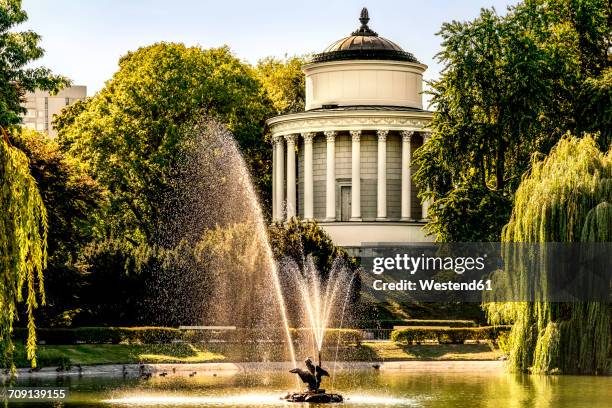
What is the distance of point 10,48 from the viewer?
157 ft

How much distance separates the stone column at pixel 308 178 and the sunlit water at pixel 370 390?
101ft

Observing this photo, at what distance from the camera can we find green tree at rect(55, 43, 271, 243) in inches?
3034

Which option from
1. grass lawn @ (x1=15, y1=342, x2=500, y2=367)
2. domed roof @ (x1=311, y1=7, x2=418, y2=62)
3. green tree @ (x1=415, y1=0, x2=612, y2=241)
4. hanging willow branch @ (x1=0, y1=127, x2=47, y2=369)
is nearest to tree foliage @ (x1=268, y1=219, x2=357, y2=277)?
green tree @ (x1=415, y1=0, x2=612, y2=241)

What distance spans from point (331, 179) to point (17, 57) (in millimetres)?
32308

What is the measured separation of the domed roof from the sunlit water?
3586 centimetres

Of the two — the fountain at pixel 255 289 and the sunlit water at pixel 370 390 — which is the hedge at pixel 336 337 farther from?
the sunlit water at pixel 370 390

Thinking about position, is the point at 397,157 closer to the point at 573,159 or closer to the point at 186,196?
the point at 186,196

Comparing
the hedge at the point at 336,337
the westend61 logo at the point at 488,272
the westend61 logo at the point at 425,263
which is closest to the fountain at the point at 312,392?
the westend61 logo at the point at 488,272

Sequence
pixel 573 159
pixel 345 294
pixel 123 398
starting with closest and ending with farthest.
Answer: pixel 123 398
pixel 573 159
pixel 345 294

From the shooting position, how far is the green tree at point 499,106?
58.2m

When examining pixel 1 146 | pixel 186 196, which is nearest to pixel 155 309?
pixel 186 196

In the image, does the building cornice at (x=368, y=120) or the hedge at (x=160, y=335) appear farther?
the building cornice at (x=368, y=120)

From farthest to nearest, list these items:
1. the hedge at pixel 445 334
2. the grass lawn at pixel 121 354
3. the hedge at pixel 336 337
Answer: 1. the hedge at pixel 445 334
2. the hedge at pixel 336 337
3. the grass lawn at pixel 121 354

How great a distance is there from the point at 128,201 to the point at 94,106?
682 cm
